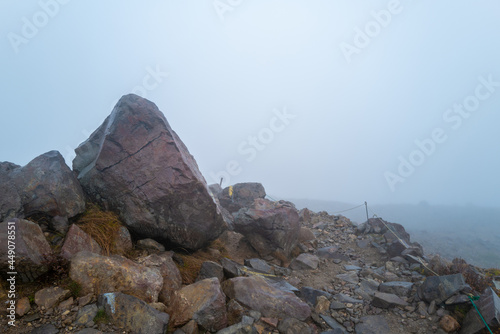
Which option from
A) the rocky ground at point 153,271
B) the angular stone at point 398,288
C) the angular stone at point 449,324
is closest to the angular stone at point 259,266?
the rocky ground at point 153,271

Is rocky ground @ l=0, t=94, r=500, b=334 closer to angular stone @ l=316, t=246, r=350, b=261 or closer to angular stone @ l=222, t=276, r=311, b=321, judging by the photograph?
angular stone @ l=222, t=276, r=311, b=321

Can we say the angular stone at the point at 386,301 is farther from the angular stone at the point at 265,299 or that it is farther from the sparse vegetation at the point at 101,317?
the sparse vegetation at the point at 101,317

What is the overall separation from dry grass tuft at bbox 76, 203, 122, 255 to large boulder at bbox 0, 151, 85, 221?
0.80 feet

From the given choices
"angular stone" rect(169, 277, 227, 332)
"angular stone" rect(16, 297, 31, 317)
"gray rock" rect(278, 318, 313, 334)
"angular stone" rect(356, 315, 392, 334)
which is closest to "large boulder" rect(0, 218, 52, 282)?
"angular stone" rect(16, 297, 31, 317)

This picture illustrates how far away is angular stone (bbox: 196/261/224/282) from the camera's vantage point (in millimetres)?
6219

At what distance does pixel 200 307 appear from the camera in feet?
15.0

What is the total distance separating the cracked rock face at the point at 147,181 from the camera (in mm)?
6480

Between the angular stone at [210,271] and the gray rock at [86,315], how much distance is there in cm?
251

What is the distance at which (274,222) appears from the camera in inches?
390

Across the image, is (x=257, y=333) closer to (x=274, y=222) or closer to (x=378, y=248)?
(x=274, y=222)

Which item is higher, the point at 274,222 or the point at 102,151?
the point at 102,151

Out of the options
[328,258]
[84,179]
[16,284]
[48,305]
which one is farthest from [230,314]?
[328,258]

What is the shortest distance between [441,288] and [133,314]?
7.18 meters

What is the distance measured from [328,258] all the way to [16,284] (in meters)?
9.83
